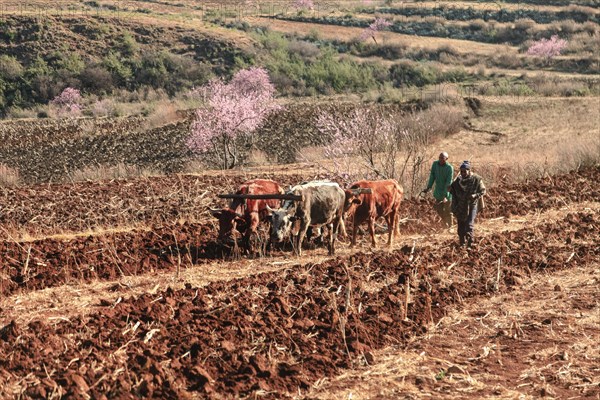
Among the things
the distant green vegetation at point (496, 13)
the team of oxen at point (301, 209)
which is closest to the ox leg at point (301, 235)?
the team of oxen at point (301, 209)

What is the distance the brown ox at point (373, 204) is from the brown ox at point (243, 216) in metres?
1.53

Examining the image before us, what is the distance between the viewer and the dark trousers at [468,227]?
52.2ft

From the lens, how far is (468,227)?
1606cm

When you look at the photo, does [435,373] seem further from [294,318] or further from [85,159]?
[85,159]

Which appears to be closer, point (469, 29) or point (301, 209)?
point (301, 209)

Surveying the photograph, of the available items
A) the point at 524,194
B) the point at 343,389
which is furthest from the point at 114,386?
the point at 524,194

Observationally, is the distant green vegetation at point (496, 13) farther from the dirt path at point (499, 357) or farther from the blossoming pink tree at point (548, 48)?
the dirt path at point (499, 357)

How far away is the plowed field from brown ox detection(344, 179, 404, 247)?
61cm

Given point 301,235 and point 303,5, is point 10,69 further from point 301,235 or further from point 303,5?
point 301,235

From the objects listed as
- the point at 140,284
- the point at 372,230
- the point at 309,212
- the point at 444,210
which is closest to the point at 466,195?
the point at 372,230

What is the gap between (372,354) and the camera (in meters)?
10.6

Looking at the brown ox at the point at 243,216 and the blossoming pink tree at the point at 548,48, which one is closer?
the brown ox at the point at 243,216

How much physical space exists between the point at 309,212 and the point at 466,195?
2.73 meters

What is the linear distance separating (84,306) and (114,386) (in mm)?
3681
